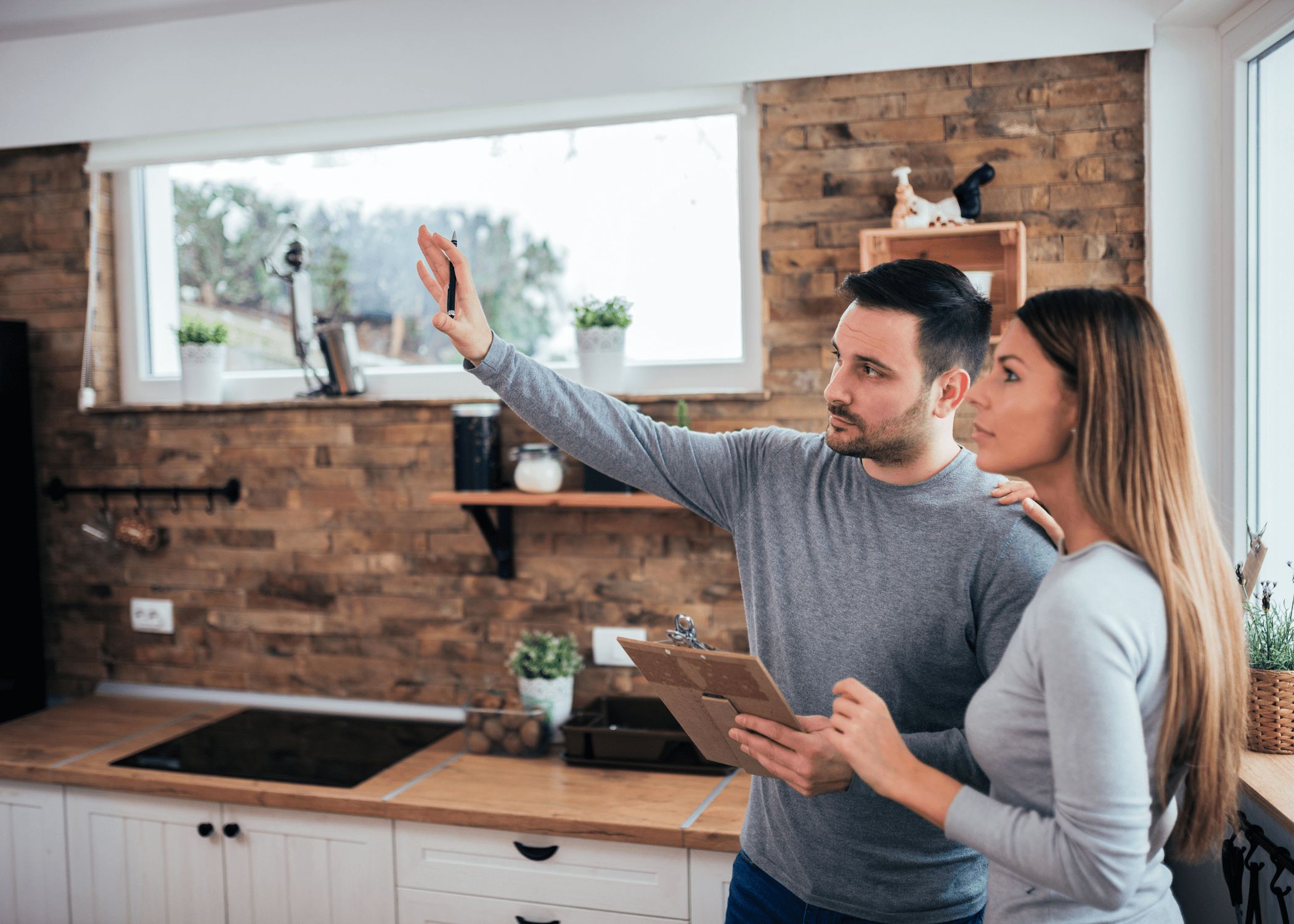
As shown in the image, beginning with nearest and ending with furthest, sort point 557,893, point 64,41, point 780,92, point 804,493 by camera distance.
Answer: point 804,493
point 557,893
point 780,92
point 64,41

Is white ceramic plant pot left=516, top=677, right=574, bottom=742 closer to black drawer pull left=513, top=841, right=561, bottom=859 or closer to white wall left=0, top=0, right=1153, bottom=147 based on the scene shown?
black drawer pull left=513, top=841, right=561, bottom=859

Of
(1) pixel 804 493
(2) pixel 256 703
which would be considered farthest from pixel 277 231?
(1) pixel 804 493

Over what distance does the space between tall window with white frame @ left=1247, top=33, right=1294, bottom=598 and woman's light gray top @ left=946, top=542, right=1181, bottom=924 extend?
1.15 metres

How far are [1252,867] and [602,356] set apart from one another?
5.48ft

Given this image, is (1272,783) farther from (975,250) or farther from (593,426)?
(975,250)

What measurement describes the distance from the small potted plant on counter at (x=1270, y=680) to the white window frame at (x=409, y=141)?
46.9 inches

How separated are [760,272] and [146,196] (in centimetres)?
188

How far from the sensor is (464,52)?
8.21 ft

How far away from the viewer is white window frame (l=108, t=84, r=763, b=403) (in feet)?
7.98

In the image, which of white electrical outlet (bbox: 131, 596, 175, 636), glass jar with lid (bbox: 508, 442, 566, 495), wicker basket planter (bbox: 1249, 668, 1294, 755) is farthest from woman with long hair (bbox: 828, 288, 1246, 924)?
white electrical outlet (bbox: 131, 596, 175, 636)

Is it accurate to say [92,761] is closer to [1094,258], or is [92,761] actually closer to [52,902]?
[52,902]

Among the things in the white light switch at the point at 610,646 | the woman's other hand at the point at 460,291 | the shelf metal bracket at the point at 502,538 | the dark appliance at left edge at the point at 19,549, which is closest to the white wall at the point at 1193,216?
the white light switch at the point at 610,646

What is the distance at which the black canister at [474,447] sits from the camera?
246cm

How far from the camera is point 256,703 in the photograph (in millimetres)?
2824
